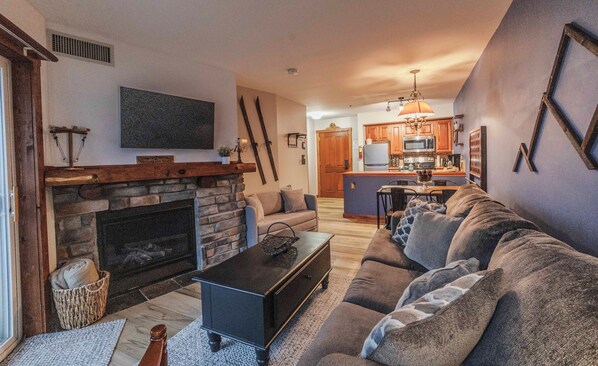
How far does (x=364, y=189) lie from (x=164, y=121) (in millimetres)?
4005

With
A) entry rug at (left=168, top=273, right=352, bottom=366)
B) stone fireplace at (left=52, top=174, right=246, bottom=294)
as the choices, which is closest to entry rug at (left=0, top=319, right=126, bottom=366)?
entry rug at (left=168, top=273, right=352, bottom=366)

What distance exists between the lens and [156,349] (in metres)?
0.62

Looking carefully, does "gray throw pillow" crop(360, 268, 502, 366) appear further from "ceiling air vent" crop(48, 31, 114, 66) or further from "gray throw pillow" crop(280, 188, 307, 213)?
"gray throw pillow" crop(280, 188, 307, 213)

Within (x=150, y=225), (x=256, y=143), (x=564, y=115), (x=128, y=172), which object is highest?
(x=256, y=143)

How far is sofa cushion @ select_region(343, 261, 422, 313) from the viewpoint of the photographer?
1589mm

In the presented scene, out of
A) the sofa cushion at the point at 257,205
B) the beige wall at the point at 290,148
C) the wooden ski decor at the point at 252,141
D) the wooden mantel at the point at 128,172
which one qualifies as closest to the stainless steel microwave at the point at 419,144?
the beige wall at the point at 290,148

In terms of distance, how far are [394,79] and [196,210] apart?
3427 mm

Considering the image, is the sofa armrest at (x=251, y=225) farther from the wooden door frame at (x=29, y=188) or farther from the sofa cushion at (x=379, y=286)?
the wooden door frame at (x=29, y=188)

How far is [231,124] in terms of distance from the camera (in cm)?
384

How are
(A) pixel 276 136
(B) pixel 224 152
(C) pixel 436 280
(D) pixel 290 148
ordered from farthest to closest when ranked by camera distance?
(D) pixel 290 148 → (A) pixel 276 136 → (B) pixel 224 152 → (C) pixel 436 280

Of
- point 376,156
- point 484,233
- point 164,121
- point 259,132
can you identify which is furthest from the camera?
point 376,156

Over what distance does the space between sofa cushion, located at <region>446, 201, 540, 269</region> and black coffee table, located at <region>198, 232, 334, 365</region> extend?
3.33ft

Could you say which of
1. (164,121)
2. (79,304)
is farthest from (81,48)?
(79,304)

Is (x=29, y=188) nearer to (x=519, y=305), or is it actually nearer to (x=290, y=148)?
(x=519, y=305)
